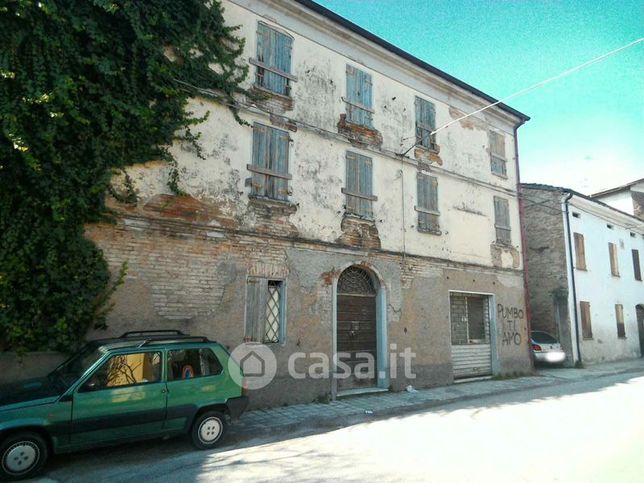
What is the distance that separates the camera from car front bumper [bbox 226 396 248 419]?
20.7ft

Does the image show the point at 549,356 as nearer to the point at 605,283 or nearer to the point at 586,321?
the point at 586,321

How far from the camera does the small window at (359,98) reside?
446 inches

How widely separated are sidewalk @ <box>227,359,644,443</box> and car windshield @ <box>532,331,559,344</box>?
2.52 metres

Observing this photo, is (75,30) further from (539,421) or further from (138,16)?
(539,421)

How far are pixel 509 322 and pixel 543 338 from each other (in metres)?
3.25

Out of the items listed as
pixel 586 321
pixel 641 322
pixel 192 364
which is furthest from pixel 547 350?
pixel 192 364

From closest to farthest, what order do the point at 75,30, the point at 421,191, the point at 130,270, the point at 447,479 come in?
the point at 447,479, the point at 75,30, the point at 130,270, the point at 421,191

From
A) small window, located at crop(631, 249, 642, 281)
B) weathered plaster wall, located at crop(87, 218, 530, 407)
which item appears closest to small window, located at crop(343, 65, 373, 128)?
weathered plaster wall, located at crop(87, 218, 530, 407)

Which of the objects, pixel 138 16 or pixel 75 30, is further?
pixel 138 16

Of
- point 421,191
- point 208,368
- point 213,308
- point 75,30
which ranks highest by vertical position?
point 75,30

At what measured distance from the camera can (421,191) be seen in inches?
492

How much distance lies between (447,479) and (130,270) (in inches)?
232

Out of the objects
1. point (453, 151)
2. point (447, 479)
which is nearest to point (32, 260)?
point (447, 479)

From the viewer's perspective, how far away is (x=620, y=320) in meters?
20.0
